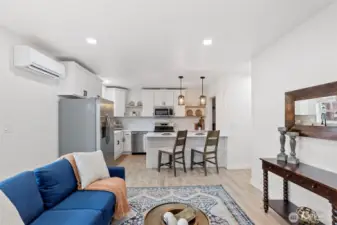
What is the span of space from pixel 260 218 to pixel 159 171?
2.69 meters

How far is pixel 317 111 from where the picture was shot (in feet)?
8.23

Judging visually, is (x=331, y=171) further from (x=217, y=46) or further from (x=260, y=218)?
(x=217, y=46)

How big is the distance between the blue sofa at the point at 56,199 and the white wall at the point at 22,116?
38.7 inches

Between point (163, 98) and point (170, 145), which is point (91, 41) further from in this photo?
point (163, 98)

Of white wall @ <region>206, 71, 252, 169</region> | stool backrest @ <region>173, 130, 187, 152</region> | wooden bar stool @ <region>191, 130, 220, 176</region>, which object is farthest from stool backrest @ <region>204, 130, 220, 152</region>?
white wall @ <region>206, 71, 252, 169</region>

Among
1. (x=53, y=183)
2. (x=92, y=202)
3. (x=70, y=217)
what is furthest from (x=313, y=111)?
(x=53, y=183)

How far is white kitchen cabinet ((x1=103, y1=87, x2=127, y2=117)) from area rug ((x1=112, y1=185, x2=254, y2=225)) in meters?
4.39

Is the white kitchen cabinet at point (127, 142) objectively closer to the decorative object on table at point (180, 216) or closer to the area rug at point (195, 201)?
the area rug at point (195, 201)

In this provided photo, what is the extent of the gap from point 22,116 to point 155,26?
2.27m

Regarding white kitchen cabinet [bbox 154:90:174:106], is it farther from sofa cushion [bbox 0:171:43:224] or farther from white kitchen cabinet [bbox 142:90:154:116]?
sofa cushion [bbox 0:171:43:224]

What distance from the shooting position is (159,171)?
507 cm

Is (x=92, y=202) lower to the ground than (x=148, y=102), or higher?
lower

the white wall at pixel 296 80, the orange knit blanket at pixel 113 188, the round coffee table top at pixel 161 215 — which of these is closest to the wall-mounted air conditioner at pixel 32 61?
the orange knit blanket at pixel 113 188

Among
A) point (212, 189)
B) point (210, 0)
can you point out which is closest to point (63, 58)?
point (210, 0)
